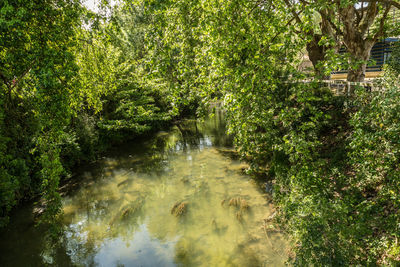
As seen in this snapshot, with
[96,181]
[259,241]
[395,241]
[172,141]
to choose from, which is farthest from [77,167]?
[395,241]

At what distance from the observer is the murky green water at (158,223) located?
5.91 m

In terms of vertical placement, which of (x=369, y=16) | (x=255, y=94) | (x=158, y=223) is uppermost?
(x=369, y=16)

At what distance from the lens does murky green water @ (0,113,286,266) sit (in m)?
5.91

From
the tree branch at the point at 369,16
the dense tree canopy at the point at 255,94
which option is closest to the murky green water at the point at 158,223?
the dense tree canopy at the point at 255,94

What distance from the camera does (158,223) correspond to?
730 cm

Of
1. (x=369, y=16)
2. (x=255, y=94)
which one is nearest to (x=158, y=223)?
(x=255, y=94)

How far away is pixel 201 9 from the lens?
5531 mm

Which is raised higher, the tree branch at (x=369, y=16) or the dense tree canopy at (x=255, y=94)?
the tree branch at (x=369, y=16)

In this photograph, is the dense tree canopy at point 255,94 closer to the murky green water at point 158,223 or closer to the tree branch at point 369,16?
the tree branch at point 369,16

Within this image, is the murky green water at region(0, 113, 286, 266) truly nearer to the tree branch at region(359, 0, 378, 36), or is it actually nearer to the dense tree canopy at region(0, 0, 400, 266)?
the dense tree canopy at region(0, 0, 400, 266)

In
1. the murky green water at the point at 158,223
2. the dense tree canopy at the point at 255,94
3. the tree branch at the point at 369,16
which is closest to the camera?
the dense tree canopy at the point at 255,94

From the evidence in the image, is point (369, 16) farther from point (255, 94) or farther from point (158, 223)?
point (158, 223)

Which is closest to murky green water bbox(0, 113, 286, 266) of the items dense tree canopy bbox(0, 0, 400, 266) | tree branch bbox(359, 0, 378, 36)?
dense tree canopy bbox(0, 0, 400, 266)

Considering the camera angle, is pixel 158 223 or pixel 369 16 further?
pixel 369 16
